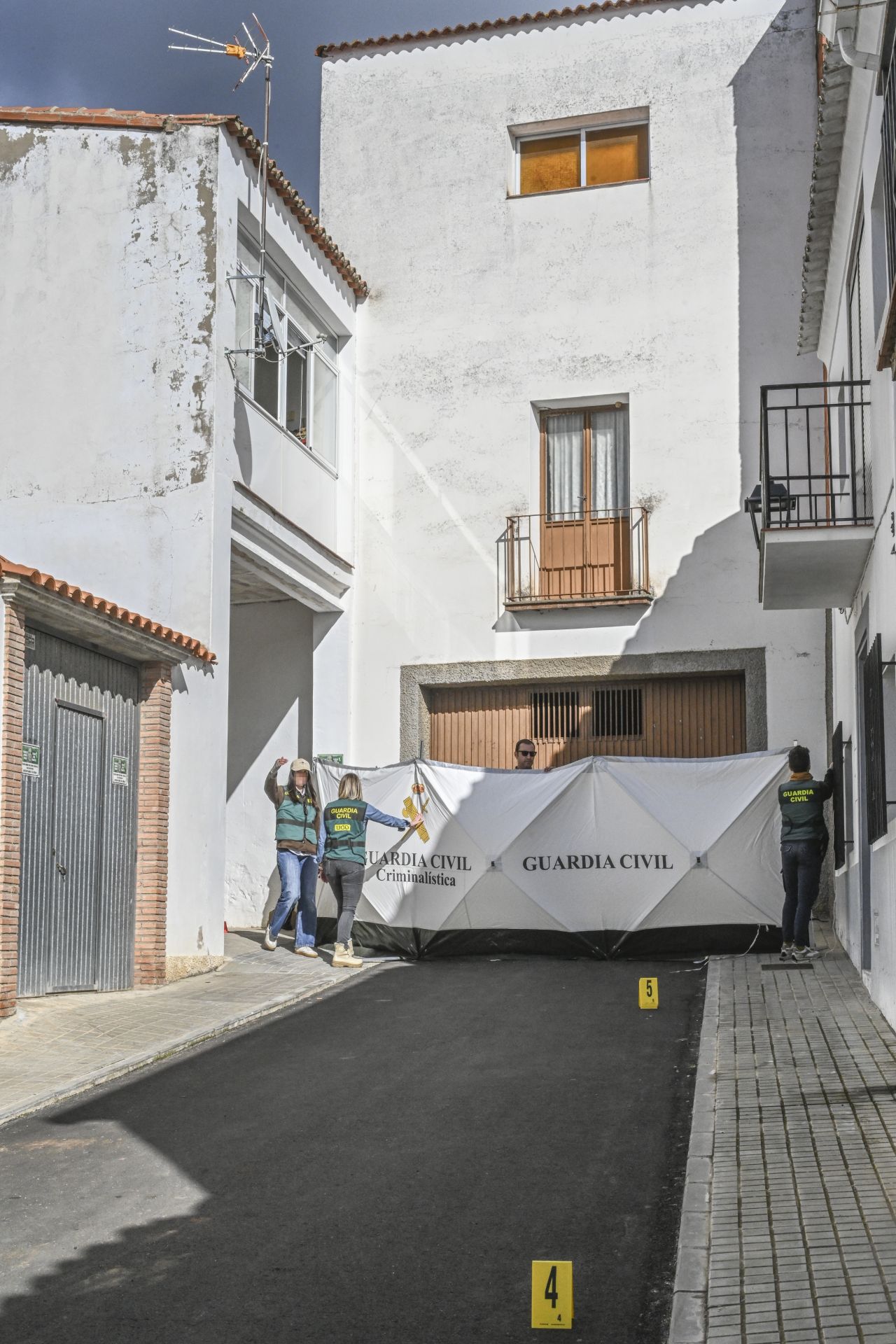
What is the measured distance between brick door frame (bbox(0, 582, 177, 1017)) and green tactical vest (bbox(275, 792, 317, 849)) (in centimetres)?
146

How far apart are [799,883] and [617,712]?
17.6ft

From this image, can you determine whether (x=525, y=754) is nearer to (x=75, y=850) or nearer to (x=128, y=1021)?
(x=75, y=850)

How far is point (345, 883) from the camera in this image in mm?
13883

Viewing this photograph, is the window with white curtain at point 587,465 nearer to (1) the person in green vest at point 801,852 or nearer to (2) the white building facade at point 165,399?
(2) the white building facade at point 165,399

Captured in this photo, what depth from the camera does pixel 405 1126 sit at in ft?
23.9

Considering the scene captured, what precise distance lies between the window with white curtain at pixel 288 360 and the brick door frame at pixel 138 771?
3.94m

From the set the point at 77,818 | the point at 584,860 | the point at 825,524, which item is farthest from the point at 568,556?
the point at 77,818

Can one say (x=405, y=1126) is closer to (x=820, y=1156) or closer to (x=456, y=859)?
(x=820, y=1156)

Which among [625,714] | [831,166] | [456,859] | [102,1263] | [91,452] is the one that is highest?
[831,166]

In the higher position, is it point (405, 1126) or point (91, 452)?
point (91, 452)

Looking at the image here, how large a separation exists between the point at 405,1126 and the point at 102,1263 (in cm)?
228

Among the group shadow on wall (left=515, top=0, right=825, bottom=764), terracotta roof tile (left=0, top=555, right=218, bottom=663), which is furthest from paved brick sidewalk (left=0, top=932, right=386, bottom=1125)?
shadow on wall (left=515, top=0, right=825, bottom=764)

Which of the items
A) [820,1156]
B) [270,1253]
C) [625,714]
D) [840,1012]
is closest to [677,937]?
[840,1012]

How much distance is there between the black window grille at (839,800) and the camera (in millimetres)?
14102
